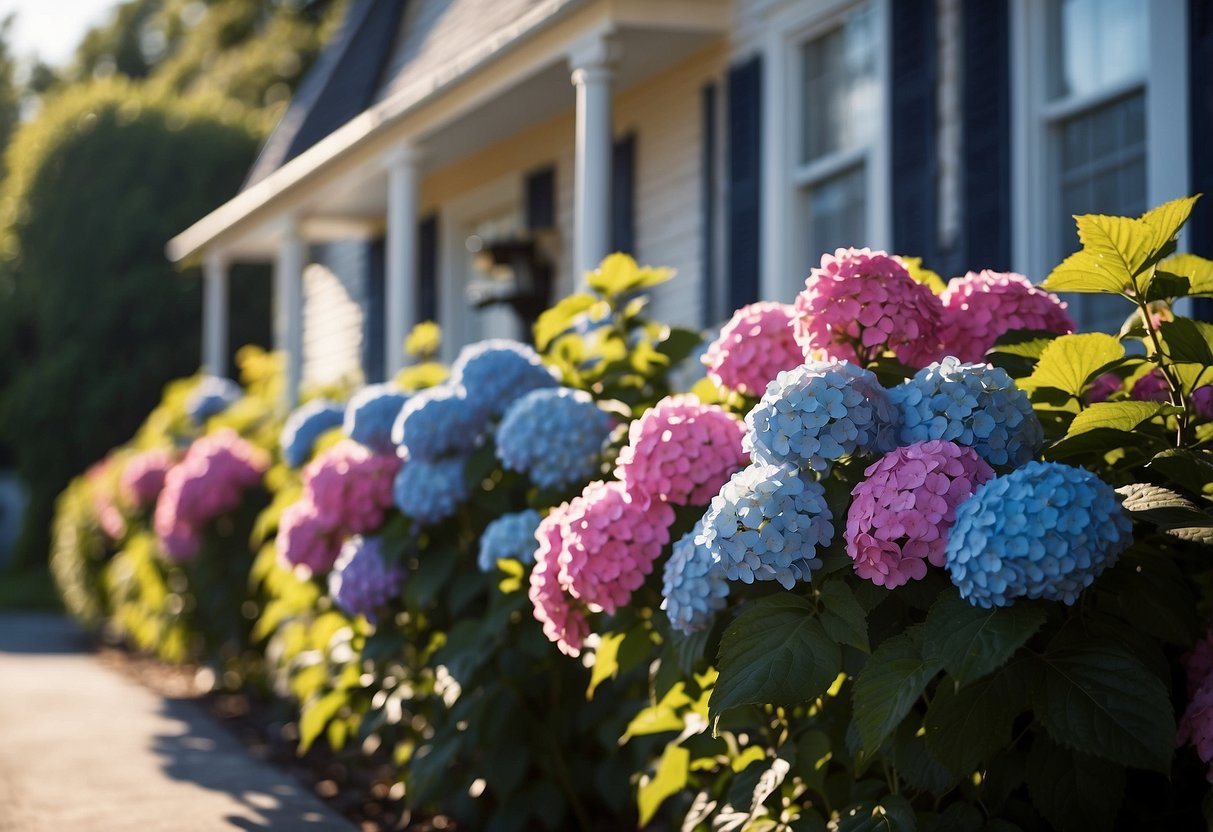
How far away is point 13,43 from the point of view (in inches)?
1622

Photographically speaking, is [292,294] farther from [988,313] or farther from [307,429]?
[988,313]

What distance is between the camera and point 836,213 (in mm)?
6082

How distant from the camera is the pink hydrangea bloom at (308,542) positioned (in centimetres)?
453

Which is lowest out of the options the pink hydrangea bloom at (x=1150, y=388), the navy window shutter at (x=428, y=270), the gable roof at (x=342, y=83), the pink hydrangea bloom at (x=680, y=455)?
the pink hydrangea bloom at (x=680, y=455)

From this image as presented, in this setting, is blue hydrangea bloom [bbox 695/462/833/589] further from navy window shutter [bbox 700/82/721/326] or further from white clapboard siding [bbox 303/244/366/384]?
white clapboard siding [bbox 303/244/366/384]

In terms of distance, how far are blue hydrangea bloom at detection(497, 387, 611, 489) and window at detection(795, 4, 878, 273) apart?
2.81m

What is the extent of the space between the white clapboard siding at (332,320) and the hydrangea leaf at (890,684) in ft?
30.6

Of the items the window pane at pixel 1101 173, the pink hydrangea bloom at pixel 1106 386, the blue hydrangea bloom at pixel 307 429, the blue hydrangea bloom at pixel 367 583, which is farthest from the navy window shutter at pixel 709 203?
the pink hydrangea bloom at pixel 1106 386

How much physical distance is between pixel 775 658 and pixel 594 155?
423 centimetres

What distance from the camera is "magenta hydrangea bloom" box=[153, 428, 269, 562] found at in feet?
22.1

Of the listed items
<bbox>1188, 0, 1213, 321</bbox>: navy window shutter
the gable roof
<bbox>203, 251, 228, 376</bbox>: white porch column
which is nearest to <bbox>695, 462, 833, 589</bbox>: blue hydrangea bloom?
<bbox>1188, 0, 1213, 321</bbox>: navy window shutter

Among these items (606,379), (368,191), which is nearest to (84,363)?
(368,191)

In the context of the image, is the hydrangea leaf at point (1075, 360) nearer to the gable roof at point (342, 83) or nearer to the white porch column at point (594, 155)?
the white porch column at point (594, 155)

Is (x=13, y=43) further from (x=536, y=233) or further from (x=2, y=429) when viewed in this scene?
(x=536, y=233)
